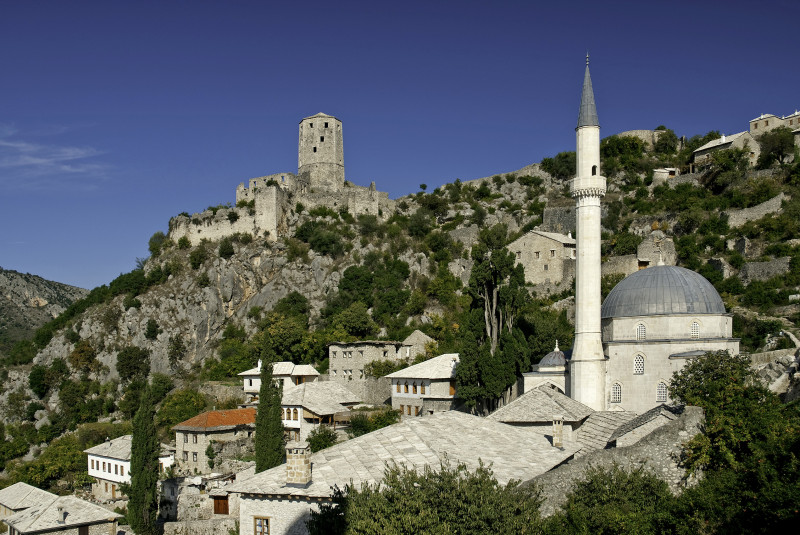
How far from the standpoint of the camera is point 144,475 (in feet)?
95.6

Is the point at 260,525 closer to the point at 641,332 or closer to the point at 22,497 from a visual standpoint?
the point at 641,332

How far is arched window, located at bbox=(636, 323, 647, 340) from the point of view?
29.7 m

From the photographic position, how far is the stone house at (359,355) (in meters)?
46.2

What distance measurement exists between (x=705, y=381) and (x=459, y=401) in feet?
59.4

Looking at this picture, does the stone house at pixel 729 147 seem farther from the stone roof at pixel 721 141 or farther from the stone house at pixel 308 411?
the stone house at pixel 308 411

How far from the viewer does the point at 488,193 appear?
72562 millimetres

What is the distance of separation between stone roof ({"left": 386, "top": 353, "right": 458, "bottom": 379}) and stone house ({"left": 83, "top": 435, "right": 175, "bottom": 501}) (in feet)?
41.9

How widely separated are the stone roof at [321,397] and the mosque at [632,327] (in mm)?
13404

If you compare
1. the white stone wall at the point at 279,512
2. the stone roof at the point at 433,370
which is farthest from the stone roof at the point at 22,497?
the stone roof at the point at 433,370

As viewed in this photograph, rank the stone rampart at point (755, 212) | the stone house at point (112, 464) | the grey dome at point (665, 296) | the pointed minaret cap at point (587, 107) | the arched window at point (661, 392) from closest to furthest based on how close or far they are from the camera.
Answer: the arched window at point (661, 392)
the grey dome at point (665, 296)
the pointed minaret cap at point (587, 107)
the stone house at point (112, 464)
the stone rampart at point (755, 212)

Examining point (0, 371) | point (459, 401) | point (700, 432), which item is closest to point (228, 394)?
point (459, 401)

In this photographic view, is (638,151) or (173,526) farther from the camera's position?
(638,151)

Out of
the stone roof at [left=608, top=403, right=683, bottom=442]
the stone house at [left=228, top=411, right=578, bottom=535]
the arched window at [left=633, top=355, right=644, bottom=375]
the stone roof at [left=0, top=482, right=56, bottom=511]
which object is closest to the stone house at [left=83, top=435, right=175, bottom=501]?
the stone roof at [left=0, top=482, right=56, bottom=511]

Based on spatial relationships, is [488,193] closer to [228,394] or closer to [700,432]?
[228,394]
